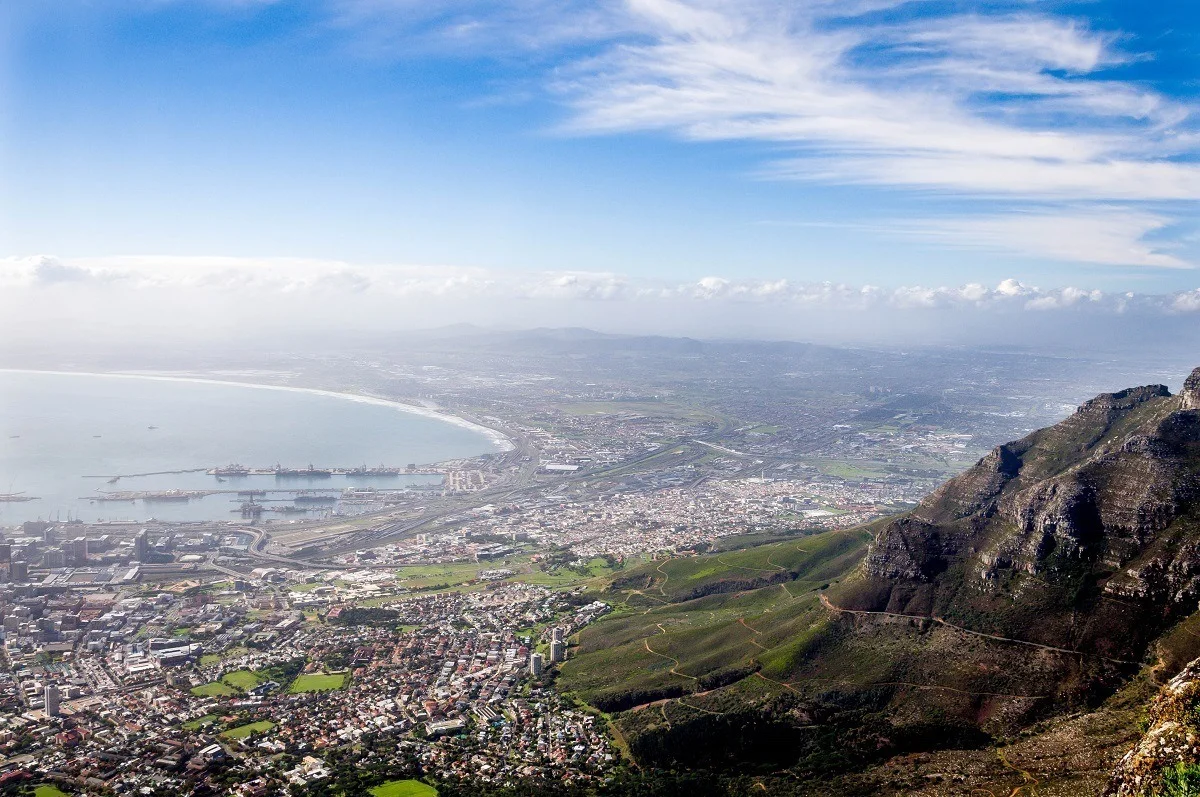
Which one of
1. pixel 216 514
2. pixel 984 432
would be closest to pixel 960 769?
pixel 216 514

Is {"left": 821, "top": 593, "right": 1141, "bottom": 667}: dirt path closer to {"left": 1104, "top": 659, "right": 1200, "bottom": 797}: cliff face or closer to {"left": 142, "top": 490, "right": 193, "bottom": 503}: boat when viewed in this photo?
{"left": 1104, "top": 659, "right": 1200, "bottom": 797}: cliff face

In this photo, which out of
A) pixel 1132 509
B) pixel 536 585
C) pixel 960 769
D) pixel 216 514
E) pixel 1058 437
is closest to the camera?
pixel 960 769

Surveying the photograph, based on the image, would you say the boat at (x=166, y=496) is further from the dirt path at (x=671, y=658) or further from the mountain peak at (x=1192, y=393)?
the mountain peak at (x=1192, y=393)

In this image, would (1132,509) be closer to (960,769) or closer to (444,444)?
(960,769)

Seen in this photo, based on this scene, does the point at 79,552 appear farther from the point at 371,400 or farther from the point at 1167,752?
the point at 371,400

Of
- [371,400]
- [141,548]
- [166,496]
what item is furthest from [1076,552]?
[371,400]

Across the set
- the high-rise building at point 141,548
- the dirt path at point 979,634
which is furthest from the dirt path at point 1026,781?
the high-rise building at point 141,548

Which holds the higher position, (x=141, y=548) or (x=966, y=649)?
(x=966, y=649)
